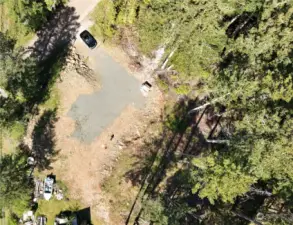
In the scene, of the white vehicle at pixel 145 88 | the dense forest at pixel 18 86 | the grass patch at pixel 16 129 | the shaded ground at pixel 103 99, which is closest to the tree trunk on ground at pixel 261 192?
the shaded ground at pixel 103 99

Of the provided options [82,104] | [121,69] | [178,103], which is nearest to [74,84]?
[82,104]

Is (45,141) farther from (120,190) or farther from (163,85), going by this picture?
(163,85)

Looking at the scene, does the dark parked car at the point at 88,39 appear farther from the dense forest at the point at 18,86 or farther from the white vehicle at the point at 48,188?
the white vehicle at the point at 48,188

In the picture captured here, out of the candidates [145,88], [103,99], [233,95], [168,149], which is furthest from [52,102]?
[233,95]

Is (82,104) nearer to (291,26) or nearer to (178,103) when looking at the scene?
(178,103)

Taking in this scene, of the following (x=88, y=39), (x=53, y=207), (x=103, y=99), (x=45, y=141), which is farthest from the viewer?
(x=88, y=39)

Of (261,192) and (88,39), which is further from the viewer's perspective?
(88,39)

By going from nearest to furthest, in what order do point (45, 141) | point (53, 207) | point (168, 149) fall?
1. point (53, 207)
2. point (45, 141)
3. point (168, 149)
